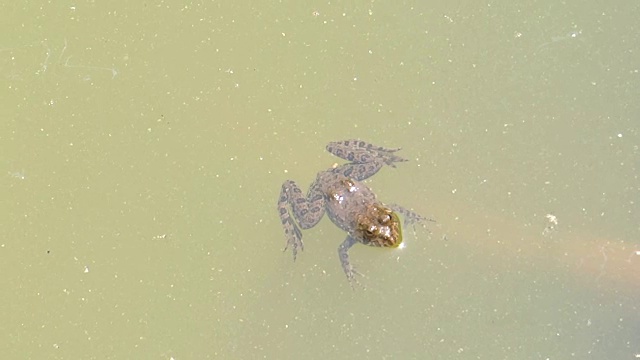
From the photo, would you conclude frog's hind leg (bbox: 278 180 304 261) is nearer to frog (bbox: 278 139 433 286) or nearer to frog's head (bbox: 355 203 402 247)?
frog (bbox: 278 139 433 286)

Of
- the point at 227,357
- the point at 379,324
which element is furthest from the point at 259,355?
the point at 379,324

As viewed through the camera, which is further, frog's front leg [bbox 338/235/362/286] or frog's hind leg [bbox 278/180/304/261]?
frog's hind leg [bbox 278/180/304/261]

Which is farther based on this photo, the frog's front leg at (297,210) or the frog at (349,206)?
the frog's front leg at (297,210)

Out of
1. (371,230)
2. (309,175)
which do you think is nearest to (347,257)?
(371,230)

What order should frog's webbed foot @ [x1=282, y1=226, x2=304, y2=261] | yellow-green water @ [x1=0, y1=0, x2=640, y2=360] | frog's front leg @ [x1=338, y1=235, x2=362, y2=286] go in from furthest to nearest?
1. frog's webbed foot @ [x1=282, y1=226, x2=304, y2=261]
2. frog's front leg @ [x1=338, y1=235, x2=362, y2=286]
3. yellow-green water @ [x1=0, y1=0, x2=640, y2=360]

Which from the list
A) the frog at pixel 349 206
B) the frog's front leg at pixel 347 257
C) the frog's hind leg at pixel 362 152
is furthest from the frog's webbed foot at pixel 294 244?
the frog's hind leg at pixel 362 152

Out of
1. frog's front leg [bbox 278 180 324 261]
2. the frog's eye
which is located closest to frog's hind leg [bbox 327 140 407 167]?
frog's front leg [bbox 278 180 324 261]

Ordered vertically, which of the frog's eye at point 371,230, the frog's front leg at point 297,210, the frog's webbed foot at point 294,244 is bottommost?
the frog's eye at point 371,230

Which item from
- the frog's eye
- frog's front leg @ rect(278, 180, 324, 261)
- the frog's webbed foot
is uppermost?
frog's front leg @ rect(278, 180, 324, 261)

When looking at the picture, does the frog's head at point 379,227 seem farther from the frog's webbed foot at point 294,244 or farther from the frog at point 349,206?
the frog's webbed foot at point 294,244
